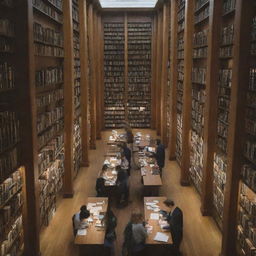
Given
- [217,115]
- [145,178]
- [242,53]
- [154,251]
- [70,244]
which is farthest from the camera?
[145,178]

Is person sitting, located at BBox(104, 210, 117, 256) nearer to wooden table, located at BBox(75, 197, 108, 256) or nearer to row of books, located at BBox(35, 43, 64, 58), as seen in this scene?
wooden table, located at BBox(75, 197, 108, 256)

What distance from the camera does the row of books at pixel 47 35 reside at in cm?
783

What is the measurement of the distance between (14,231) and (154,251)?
111 inches

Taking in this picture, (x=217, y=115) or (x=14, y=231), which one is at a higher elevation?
(x=217, y=115)

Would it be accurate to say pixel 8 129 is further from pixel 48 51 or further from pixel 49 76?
pixel 48 51

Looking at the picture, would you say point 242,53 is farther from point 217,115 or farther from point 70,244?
point 70,244

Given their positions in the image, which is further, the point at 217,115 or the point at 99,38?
the point at 99,38

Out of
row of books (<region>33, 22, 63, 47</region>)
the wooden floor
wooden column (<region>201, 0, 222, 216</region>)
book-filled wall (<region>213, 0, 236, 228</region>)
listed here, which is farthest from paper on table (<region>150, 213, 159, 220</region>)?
row of books (<region>33, 22, 63, 47</region>)

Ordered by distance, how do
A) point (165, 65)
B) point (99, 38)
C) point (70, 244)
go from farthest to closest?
point (99, 38) → point (165, 65) → point (70, 244)

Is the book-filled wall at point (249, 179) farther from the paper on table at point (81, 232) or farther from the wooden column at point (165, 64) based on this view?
the wooden column at point (165, 64)

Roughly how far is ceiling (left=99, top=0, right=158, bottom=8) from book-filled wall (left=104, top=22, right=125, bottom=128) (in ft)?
3.77

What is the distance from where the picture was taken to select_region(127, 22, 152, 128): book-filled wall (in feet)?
61.2

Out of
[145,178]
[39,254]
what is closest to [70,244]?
[39,254]

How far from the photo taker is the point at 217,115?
28.1 ft
